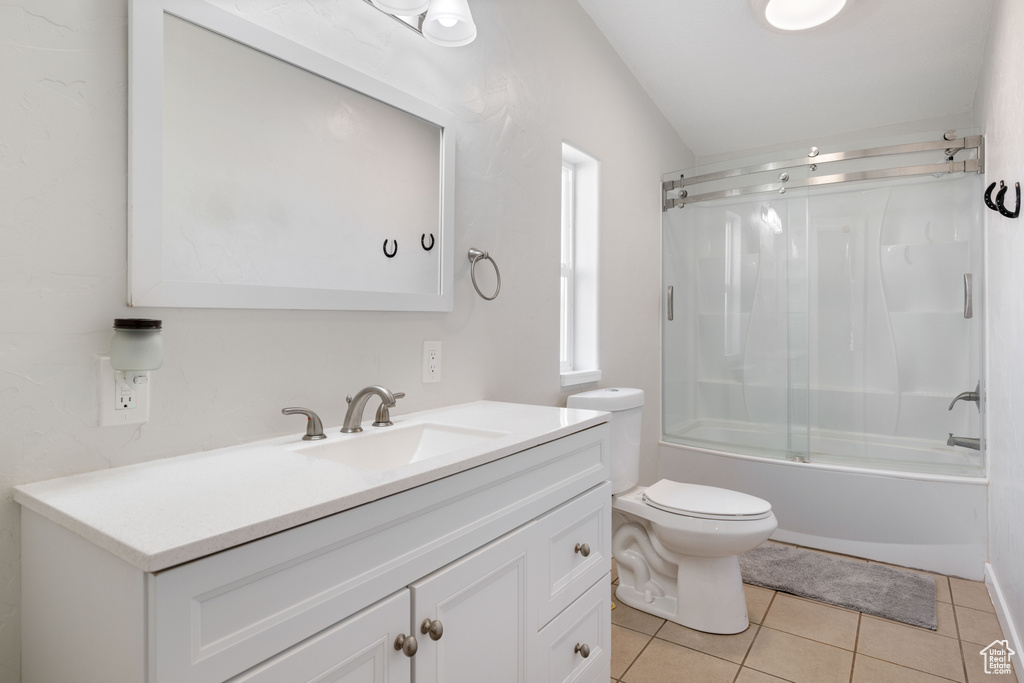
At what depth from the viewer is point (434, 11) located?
1.49 metres

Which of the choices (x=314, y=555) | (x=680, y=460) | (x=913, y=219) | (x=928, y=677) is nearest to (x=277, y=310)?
(x=314, y=555)

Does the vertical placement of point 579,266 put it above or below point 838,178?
below

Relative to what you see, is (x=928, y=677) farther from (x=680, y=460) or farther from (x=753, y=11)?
(x=753, y=11)

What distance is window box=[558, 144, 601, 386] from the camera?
255cm

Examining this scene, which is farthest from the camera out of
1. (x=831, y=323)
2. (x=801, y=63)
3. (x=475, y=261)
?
(x=831, y=323)

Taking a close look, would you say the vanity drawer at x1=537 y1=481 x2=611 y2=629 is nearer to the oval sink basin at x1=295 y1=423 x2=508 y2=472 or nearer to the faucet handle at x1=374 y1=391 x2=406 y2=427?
the oval sink basin at x1=295 y1=423 x2=508 y2=472

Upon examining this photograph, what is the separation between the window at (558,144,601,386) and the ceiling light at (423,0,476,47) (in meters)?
1.04

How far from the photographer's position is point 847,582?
2367mm

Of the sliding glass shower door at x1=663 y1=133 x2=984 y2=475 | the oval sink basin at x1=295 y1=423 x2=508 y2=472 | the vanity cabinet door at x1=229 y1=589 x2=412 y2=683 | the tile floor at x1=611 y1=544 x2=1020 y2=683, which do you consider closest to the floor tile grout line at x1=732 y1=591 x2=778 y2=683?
the tile floor at x1=611 y1=544 x2=1020 y2=683

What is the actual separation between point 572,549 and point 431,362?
0.67m

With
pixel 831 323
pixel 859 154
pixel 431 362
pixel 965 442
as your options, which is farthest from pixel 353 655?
pixel 859 154

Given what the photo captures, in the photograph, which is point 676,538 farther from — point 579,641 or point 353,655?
point 353,655

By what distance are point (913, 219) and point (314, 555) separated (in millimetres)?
3129

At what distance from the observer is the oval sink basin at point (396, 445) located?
1271 millimetres
